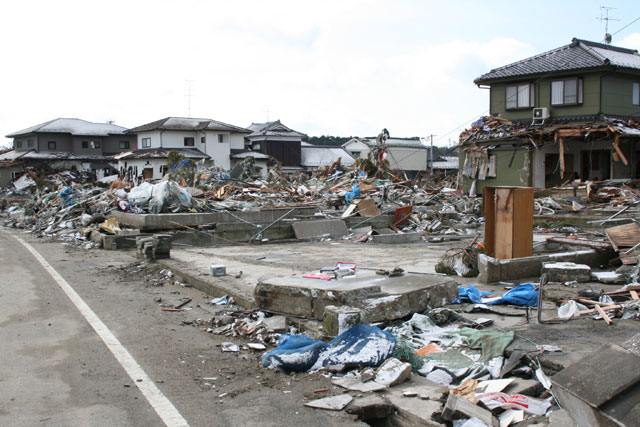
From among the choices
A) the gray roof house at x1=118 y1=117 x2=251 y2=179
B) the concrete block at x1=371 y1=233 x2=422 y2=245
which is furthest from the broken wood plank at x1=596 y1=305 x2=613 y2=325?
the gray roof house at x1=118 y1=117 x2=251 y2=179

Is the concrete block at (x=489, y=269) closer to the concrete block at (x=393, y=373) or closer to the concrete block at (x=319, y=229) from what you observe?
the concrete block at (x=393, y=373)

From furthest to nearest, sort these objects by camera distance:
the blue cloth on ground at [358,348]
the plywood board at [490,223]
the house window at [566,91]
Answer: the house window at [566,91]
the plywood board at [490,223]
the blue cloth on ground at [358,348]

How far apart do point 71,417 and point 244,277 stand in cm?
587

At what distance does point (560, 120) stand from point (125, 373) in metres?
26.2

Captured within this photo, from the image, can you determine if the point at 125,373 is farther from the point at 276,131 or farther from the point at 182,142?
the point at 276,131

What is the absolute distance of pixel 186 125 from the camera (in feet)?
172

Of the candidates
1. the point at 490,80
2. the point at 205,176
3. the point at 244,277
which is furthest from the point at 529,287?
the point at 490,80

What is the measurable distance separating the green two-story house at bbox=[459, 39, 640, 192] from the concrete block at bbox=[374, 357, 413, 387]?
2215cm

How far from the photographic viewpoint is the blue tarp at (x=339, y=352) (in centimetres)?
568

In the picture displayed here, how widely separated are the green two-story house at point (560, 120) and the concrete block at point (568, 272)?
1739cm

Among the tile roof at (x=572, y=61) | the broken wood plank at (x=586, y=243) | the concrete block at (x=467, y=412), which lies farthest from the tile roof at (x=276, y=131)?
the concrete block at (x=467, y=412)

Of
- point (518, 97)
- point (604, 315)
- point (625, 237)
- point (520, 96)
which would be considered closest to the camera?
point (604, 315)

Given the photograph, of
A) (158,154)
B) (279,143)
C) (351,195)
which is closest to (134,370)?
(351,195)

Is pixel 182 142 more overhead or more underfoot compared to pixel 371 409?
more overhead
